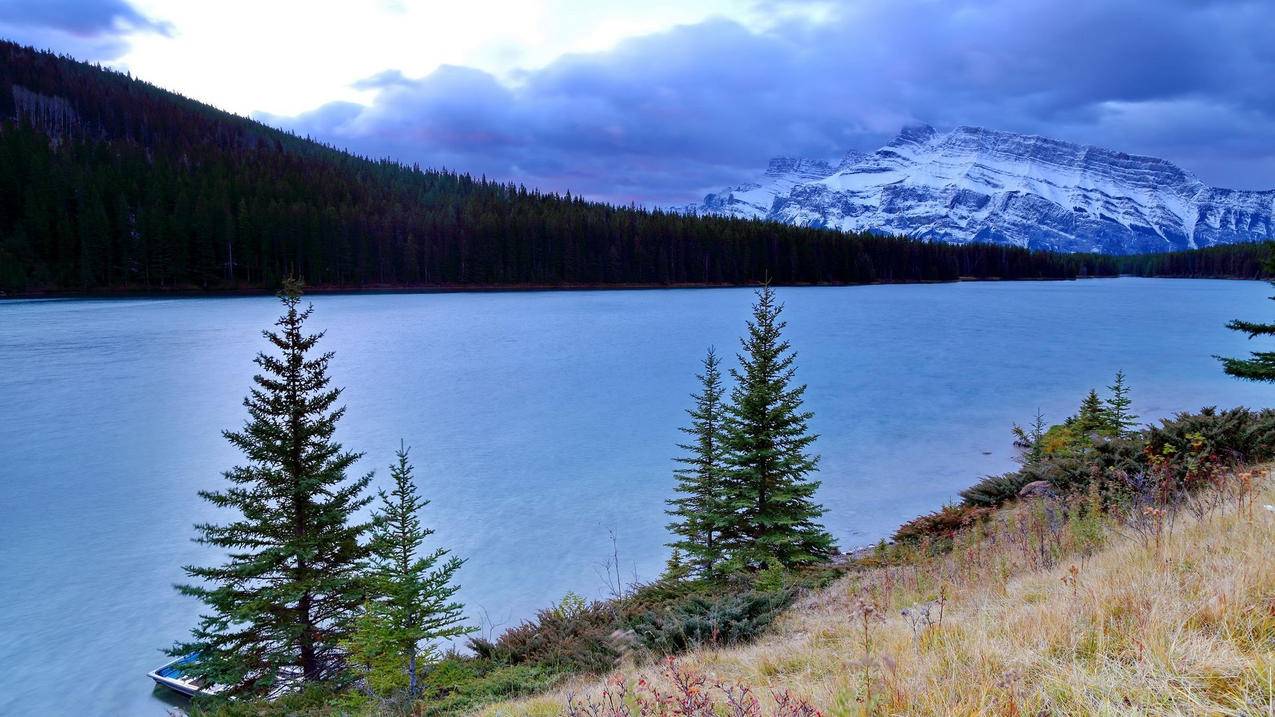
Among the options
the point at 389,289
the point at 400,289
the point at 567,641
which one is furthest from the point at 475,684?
the point at 400,289

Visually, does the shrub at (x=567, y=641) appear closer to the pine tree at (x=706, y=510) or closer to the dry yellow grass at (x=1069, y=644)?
the dry yellow grass at (x=1069, y=644)

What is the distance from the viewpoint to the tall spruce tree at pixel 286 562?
10484 mm

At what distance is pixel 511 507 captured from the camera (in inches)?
733

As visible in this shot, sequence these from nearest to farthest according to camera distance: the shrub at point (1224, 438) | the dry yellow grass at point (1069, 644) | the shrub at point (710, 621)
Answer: the dry yellow grass at point (1069, 644) → the shrub at point (710, 621) → the shrub at point (1224, 438)

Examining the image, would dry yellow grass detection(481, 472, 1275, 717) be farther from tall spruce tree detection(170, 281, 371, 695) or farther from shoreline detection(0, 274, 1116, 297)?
shoreline detection(0, 274, 1116, 297)

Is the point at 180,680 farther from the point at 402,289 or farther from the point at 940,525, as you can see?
the point at 402,289

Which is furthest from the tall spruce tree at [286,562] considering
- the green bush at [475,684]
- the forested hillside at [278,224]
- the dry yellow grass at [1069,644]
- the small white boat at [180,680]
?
the forested hillside at [278,224]

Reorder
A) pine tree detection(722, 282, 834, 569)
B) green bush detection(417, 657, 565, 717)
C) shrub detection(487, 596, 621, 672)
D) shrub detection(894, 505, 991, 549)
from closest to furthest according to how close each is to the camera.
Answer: green bush detection(417, 657, 565, 717) < shrub detection(487, 596, 621, 672) < shrub detection(894, 505, 991, 549) < pine tree detection(722, 282, 834, 569)

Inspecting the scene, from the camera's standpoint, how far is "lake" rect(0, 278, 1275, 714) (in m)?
13.7

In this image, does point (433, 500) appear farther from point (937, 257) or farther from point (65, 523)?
point (937, 257)

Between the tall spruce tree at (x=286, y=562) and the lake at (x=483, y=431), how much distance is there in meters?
1.83

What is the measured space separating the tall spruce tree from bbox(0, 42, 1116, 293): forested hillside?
339ft

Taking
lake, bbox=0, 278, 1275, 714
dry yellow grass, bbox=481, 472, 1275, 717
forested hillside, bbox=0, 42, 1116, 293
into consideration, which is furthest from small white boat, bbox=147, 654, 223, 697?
forested hillside, bbox=0, 42, 1116, 293

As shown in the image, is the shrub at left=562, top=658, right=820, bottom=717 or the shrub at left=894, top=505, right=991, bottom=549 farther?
the shrub at left=894, top=505, right=991, bottom=549
